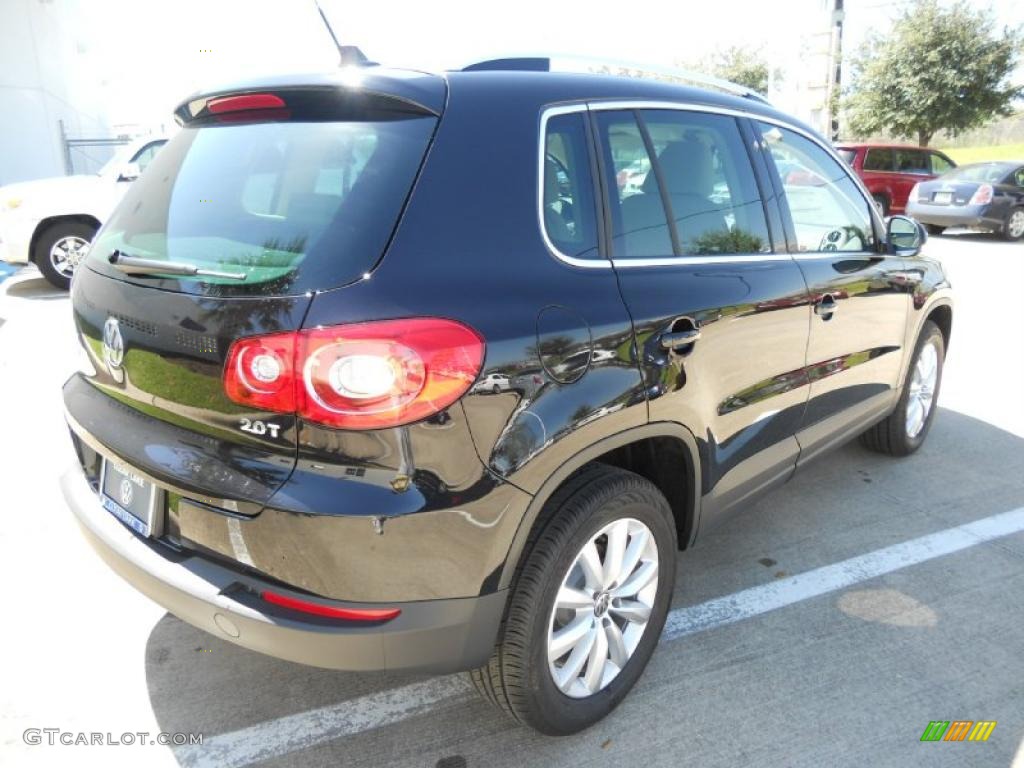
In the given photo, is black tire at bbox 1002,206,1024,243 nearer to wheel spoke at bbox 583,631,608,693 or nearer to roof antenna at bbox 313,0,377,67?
wheel spoke at bbox 583,631,608,693

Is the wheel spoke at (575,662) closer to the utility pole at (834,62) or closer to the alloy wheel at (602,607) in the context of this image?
the alloy wheel at (602,607)

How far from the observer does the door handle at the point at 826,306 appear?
3.07 meters

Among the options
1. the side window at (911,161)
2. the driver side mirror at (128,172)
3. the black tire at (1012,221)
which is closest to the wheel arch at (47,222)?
the driver side mirror at (128,172)

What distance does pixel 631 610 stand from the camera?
238 cm

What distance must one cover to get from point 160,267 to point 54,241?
311 inches

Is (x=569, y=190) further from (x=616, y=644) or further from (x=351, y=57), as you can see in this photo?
(x=616, y=644)

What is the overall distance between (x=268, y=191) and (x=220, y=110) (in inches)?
16.6

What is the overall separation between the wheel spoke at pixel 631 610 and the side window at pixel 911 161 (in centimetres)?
1594

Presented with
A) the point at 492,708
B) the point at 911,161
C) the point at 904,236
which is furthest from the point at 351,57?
the point at 911,161

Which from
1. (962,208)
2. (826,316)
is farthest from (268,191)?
(962,208)

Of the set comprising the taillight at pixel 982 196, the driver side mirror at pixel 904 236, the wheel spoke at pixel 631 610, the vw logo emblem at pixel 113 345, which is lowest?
the taillight at pixel 982 196

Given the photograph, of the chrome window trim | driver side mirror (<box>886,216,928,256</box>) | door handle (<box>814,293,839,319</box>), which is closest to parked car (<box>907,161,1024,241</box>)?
driver side mirror (<box>886,216,928,256</box>)

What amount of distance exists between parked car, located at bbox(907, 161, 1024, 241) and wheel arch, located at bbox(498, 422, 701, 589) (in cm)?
1365

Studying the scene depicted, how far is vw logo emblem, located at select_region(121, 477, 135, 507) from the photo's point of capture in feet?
6.86
